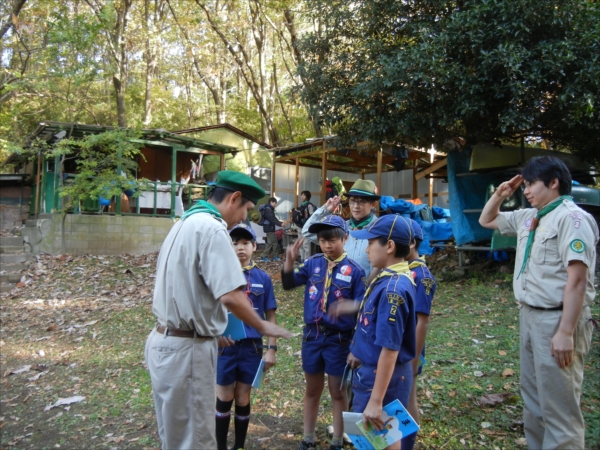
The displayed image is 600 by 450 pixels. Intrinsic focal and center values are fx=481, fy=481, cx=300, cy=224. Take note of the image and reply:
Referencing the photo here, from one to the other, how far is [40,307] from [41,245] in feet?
15.8

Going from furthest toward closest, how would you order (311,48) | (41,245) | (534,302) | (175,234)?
(41,245) < (311,48) < (534,302) < (175,234)

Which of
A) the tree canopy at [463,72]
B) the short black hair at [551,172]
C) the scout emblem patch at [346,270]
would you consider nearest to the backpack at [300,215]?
the tree canopy at [463,72]

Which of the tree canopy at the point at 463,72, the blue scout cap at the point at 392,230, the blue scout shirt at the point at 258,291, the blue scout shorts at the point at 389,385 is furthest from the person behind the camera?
the tree canopy at the point at 463,72

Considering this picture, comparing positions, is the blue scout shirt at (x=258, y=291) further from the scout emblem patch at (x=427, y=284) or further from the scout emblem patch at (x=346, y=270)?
the scout emblem patch at (x=427, y=284)

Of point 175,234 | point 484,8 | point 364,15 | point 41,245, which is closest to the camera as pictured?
point 175,234

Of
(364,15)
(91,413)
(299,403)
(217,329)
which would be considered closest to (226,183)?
(217,329)

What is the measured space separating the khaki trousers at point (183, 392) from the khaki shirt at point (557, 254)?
6.84ft

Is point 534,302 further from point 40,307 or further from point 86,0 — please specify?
point 86,0

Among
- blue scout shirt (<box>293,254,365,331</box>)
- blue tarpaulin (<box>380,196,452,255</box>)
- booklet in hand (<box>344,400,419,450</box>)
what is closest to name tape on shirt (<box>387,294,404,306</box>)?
booklet in hand (<box>344,400,419,450</box>)

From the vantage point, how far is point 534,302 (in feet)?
A: 9.92

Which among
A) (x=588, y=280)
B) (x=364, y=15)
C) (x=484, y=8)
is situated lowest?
(x=588, y=280)

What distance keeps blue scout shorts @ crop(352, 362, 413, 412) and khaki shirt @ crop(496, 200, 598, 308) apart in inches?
37.6

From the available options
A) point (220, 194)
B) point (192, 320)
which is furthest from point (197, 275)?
point (220, 194)

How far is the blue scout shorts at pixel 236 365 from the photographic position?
3674mm
